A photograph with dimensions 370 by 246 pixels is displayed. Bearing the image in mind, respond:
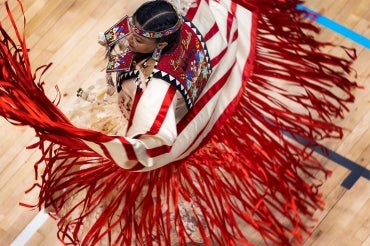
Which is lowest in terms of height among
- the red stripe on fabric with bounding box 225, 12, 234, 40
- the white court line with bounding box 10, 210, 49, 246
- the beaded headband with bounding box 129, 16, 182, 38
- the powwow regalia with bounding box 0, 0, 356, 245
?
the white court line with bounding box 10, 210, 49, 246

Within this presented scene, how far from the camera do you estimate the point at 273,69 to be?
170 cm

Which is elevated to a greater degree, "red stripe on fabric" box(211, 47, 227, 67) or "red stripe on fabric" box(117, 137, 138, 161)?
"red stripe on fabric" box(211, 47, 227, 67)

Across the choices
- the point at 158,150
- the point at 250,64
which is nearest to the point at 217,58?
the point at 250,64

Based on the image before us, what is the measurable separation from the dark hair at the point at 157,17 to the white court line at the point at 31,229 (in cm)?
73

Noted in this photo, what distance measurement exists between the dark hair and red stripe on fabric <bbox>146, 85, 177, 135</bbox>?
0.10 m

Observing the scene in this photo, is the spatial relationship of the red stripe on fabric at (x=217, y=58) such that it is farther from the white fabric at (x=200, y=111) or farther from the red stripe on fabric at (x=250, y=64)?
the red stripe on fabric at (x=250, y=64)

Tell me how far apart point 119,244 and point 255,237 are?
354 millimetres

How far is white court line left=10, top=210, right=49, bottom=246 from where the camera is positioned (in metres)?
1.78

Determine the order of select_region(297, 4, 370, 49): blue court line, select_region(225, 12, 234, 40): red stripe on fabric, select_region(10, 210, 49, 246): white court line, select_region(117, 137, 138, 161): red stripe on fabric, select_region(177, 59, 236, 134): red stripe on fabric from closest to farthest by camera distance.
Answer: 1. select_region(117, 137, 138, 161): red stripe on fabric
2. select_region(177, 59, 236, 134): red stripe on fabric
3. select_region(225, 12, 234, 40): red stripe on fabric
4. select_region(10, 210, 49, 246): white court line
5. select_region(297, 4, 370, 49): blue court line

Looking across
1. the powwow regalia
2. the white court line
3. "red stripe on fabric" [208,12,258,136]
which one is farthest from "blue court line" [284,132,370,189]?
the white court line

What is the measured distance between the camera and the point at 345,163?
6.00ft

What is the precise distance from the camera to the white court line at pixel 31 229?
178 centimetres

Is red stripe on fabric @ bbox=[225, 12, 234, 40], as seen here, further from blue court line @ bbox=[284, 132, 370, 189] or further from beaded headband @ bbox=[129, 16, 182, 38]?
blue court line @ bbox=[284, 132, 370, 189]

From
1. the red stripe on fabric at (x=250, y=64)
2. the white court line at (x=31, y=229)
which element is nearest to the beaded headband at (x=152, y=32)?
the red stripe on fabric at (x=250, y=64)
